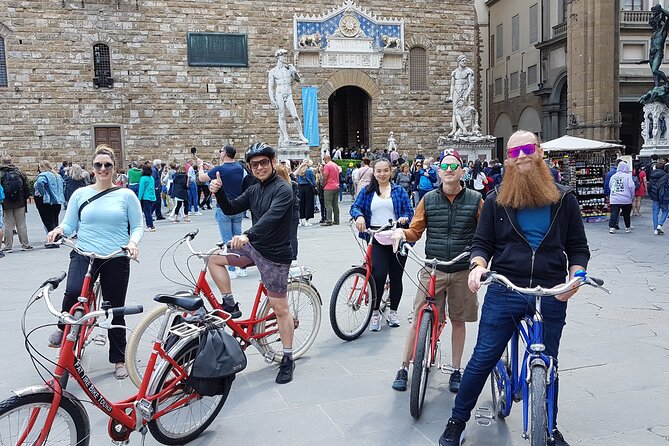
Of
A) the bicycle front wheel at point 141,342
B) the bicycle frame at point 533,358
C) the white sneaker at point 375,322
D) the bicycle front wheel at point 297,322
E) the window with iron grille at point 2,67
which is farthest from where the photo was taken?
the window with iron grille at point 2,67

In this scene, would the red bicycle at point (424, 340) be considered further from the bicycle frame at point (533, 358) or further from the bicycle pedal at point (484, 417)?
the bicycle frame at point (533, 358)

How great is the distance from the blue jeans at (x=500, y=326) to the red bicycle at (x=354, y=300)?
2.36 metres

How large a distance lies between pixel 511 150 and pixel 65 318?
2478 millimetres

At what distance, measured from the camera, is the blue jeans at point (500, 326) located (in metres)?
3.31

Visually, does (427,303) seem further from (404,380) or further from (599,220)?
(599,220)

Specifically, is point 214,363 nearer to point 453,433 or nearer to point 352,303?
point 453,433

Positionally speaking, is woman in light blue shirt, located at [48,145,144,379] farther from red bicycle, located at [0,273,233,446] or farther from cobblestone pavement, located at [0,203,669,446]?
red bicycle, located at [0,273,233,446]

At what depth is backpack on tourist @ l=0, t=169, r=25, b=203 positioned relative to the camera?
446 inches

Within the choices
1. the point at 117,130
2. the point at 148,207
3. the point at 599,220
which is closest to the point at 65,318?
the point at 148,207

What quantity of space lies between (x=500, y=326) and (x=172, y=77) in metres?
22.8

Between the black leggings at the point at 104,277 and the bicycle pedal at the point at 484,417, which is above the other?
the black leggings at the point at 104,277

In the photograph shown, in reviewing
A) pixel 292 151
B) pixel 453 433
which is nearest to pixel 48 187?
pixel 292 151

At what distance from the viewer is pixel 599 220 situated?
49.7 feet

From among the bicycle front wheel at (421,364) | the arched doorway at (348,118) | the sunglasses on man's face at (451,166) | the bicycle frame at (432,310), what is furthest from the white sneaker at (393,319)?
the arched doorway at (348,118)
